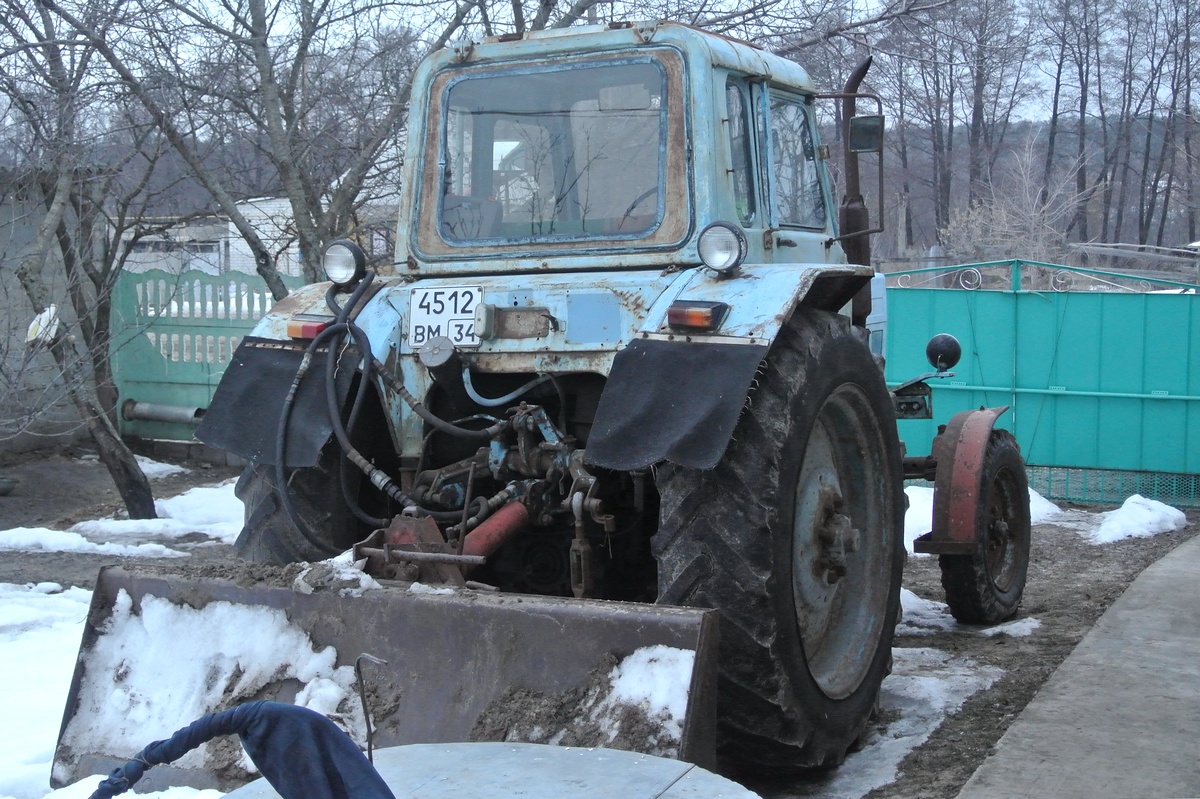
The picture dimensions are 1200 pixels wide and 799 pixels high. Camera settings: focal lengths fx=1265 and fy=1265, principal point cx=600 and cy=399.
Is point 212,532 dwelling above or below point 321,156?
below

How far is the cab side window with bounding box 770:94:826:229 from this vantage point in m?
5.00

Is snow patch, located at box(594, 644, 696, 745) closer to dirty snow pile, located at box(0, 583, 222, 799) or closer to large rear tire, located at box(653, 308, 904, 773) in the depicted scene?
large rear tire, located at box(653, 308, 904, 773)

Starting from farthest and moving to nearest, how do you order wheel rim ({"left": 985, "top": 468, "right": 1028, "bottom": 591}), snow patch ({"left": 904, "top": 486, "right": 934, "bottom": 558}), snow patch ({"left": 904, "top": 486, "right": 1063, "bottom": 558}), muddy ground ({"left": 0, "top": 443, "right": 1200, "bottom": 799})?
snow patch ({"left": 904, "top": 486, "right": 1063, "bottom": 558}) → snow patch ({"left": 904, "top": 486, "right": 934, "bottom": 558}) → wheel rim ({"left": 985, "top": 468, "right": 1028, "bottom": 591}) → muddy ground ({"left": 0, "top": 443, "right": 1200, "bottom": 799})

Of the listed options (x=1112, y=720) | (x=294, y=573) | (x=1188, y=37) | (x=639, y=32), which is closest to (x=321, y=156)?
(x=639, y=32)

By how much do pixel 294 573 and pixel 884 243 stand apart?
38669mm

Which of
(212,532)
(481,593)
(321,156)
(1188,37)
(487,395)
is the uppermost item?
(1188,37)

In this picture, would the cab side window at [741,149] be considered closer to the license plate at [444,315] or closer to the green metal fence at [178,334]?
the license plate at [444,315]

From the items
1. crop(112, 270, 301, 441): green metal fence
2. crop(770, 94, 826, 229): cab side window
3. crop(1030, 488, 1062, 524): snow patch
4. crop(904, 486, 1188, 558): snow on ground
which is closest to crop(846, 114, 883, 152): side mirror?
crop(770, 94, 826, 229): cab side window

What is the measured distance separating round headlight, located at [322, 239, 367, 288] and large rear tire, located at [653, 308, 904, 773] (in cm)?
154

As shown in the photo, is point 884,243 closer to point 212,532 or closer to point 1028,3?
point 1028,3

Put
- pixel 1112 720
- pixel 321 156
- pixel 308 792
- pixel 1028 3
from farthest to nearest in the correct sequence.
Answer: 1. pixel 1028 3
2. pixel 321 156
3. pixel 1112 720
4. pixel 308 792

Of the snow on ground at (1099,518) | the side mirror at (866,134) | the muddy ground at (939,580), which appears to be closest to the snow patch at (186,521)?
the muddy ground at (939,580)

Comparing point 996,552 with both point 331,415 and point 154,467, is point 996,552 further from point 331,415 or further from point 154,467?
point 154,467

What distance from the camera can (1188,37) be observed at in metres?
34.2
